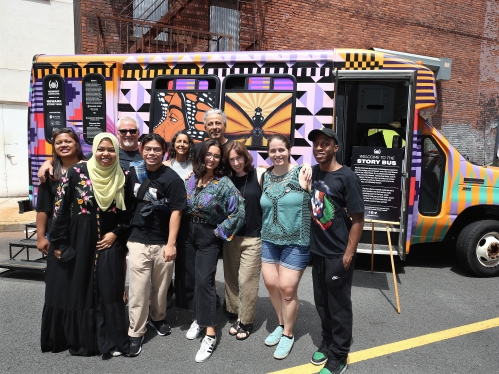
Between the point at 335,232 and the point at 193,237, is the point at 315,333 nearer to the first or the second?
the point at 335,232

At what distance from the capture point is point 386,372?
3.09 metres

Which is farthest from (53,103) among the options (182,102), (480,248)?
(480,248)

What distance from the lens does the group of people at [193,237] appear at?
294 centimetres

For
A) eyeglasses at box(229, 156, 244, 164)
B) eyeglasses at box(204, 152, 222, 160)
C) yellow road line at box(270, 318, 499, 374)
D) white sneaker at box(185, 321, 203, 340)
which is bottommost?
yellow road line at box(270, 318, 499, 374)

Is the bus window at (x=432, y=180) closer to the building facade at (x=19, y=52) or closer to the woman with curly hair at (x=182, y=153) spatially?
the woman with curly hair at (x=182, y=153)

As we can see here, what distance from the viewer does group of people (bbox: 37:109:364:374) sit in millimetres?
2936

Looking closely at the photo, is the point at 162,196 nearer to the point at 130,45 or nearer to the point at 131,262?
the point at 131,262

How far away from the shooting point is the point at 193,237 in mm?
3426

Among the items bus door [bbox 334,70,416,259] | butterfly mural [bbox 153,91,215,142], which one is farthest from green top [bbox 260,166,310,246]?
butterfly mural [bbox 153,91,215,142]

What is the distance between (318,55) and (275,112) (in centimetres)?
91

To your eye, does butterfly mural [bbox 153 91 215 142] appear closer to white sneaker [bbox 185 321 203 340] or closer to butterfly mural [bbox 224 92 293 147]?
butterfly mural [bbox 224 92 293 147]

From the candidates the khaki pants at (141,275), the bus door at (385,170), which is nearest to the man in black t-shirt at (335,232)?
the khaki pants at (141,275)

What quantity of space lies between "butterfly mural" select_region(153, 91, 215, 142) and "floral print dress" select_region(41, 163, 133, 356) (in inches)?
95.5

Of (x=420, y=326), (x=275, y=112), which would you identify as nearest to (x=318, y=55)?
(x=275, y=112)
